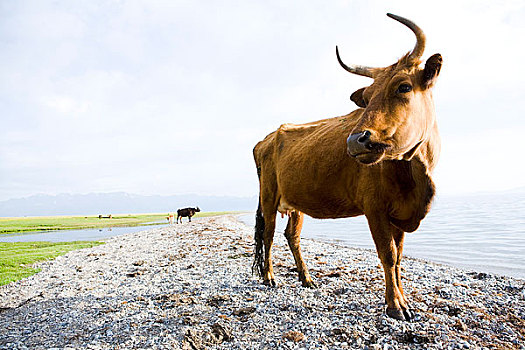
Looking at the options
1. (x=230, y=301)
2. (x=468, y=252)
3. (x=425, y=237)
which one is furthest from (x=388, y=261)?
(x=425, y=237)

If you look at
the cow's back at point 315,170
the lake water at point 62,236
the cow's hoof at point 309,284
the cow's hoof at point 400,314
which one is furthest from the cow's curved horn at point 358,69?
the lake water at point 62,236

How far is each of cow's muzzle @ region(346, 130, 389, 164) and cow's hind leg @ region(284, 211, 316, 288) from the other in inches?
136

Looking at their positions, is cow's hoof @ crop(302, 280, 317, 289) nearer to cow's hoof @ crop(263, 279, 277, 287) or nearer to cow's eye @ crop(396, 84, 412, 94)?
cow's hoof @ crop(263, 279, 277, 287)

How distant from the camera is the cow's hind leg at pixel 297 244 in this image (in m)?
5.91

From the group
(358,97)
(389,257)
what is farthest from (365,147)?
(389,257)

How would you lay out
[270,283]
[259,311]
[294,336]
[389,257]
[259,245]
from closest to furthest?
1. [294,336]
2. [389,257]
3. [259,311]
4. [270,283]
5. [259,245]

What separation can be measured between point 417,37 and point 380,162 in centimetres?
156

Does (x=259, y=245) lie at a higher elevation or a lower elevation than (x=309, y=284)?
higher

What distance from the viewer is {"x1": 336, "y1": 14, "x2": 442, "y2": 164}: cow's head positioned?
2996 mm

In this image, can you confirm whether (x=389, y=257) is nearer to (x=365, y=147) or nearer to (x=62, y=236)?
(x=365, y=147)

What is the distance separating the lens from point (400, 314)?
4004 mm

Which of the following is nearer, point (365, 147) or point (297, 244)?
point (365, 147)

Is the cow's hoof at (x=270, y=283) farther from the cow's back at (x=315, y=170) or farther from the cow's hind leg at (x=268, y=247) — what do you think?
the cow's back at (x=315, y=170)

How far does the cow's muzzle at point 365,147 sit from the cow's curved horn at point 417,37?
133 cm
